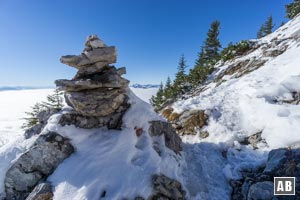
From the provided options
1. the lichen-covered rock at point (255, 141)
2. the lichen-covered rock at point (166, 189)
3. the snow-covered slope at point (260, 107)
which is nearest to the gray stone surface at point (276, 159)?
the snow-covered slope at point (260, 107)

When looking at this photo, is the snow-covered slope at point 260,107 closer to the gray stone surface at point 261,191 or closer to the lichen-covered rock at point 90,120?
the gray stone surface at point 261,191

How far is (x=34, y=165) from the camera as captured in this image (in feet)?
29.5

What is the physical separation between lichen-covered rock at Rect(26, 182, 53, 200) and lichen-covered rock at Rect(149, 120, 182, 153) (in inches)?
194

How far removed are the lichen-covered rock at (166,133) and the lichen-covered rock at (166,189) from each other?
2.10 m

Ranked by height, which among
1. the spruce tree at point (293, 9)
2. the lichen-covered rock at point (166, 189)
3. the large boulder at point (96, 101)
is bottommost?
the lichen-covered rock at point (166, 189)

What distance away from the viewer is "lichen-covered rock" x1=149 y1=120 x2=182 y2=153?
10258 millimetres

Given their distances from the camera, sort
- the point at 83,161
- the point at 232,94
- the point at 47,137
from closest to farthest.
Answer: the point at 83,161 → the point at 47,137 → the point at 232,94

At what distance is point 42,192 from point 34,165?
1511 mm

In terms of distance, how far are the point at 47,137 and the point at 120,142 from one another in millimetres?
3466

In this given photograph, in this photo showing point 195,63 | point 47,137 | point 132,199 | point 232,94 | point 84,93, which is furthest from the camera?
point 195,63

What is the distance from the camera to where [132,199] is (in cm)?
745

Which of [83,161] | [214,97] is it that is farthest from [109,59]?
[214,97]

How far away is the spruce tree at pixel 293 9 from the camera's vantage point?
3384cm

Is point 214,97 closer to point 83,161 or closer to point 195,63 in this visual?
point 83,161
